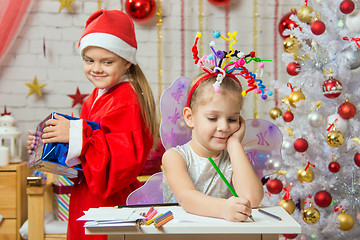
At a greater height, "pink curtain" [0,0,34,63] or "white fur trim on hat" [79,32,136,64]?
"pink curtain" [0,0,34,63]

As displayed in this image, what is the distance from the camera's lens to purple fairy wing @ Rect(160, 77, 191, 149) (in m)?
1.65

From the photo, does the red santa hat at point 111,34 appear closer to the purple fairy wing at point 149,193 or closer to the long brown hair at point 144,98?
the long brown hair at point 144,98

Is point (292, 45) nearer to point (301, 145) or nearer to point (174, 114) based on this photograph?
point (301, 145)

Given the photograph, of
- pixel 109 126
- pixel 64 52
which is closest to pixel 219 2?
pixel 64 52

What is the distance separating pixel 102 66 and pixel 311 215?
1411 mm

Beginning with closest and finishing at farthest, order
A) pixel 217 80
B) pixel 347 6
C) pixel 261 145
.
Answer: pixel 217 80, pixel 261 145, pixel 347 6

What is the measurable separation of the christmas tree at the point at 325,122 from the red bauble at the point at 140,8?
1.17m

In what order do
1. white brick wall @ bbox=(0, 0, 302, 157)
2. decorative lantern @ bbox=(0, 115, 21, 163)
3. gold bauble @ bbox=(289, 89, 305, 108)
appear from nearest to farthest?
gold bauble @ bbox=(289, 89, 305, 108)
decorative lantern @ bbox=(0, 115, 21, 163)
white brick wall @ bbox=(0, 0, 302, 157)

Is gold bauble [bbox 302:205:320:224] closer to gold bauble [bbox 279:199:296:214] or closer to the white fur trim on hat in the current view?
gold bauble [bbox 279:199:296:214]

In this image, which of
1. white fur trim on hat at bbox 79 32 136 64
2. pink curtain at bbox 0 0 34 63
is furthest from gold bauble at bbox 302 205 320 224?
pink curtain at bbox 0 0 34 63

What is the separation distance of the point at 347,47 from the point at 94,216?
1823mm

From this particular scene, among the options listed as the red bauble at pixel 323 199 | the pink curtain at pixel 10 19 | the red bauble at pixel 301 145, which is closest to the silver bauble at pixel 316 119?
the red bauble at pixel 301 145

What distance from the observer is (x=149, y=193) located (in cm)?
164

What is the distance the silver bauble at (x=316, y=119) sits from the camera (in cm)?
246
